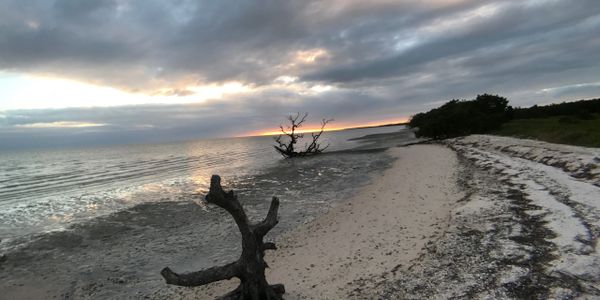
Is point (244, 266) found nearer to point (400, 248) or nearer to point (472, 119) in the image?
point (400, 248)

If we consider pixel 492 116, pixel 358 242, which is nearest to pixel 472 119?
pixel 492 116

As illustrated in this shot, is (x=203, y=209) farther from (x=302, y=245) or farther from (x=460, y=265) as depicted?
(x=460, y=265)

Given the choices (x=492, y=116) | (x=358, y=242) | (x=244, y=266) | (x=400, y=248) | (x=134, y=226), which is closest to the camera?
(x=244, y=266)

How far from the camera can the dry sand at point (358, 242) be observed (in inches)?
287

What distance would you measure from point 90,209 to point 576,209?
69.7ft

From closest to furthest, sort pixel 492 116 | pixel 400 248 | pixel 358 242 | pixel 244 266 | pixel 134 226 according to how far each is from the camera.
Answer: pixel 244 266
pixel 400 248
pixel 358 242
pixel 134 226
pixel 492 116

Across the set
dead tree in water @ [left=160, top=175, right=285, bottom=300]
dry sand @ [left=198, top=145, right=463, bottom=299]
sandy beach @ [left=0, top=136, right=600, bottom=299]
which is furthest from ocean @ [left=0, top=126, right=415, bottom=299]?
dead tree in water @ [left=160, top=175, right=285, bottom=300]

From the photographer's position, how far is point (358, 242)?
9.66 meters

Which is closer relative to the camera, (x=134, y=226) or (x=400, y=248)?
(x=400, y=248)

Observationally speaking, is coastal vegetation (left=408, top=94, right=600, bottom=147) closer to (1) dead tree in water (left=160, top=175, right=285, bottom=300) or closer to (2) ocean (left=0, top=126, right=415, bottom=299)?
(2) ocean (left=0, top=126, right=415, bottom=299)

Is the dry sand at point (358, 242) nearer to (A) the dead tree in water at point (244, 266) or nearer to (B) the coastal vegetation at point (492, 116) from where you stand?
(A) the dead tree in water at point (244, 266)

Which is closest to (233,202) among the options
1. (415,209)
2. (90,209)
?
(415,209)

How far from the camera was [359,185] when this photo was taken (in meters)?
20.6

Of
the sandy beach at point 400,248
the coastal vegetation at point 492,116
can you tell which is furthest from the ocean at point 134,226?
the coastal vegetation at point 492,116
